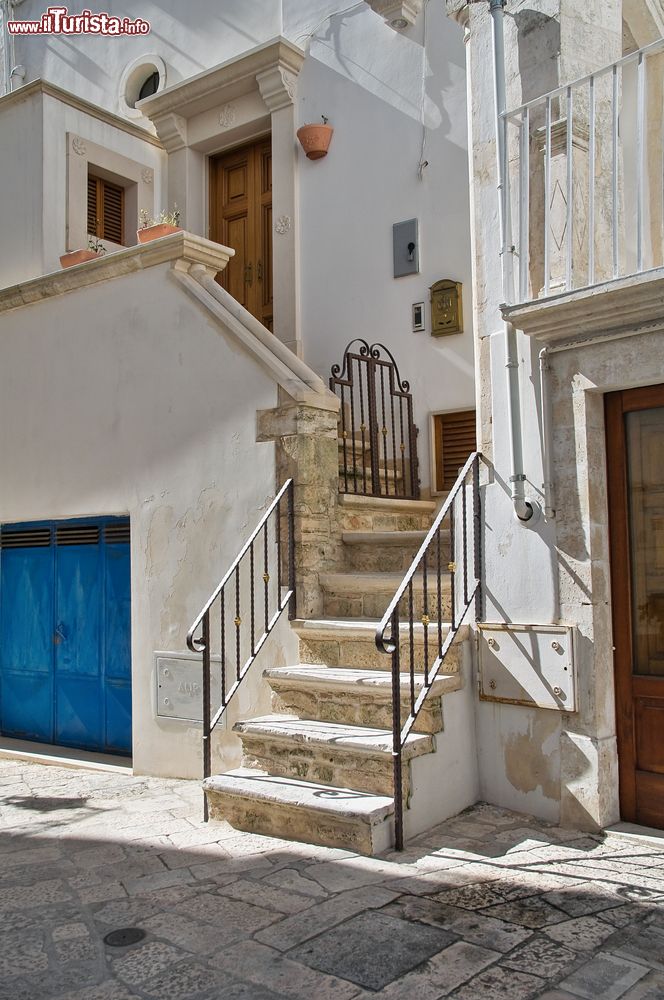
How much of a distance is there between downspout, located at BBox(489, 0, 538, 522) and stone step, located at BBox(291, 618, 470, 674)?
83cm

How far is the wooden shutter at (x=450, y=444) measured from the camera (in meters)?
7.34

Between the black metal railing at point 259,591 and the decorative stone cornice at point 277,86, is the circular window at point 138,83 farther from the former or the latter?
the black metal railing at point 259,591

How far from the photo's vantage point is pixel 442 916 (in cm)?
352

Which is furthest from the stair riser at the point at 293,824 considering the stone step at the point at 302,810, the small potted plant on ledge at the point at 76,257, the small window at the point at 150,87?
the small window at the point at 150,87

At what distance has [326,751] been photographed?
460cm

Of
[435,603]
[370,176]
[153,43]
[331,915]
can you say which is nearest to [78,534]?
[435,603]

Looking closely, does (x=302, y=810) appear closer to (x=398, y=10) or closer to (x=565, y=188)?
(x=565, y=188)

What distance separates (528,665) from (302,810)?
1.36m

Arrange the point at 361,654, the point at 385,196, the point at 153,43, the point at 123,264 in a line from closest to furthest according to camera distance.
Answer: the point at 361,654, the point at 123,264, the point at 385,196, the point at 153,43

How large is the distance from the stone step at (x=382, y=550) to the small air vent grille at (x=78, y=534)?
2253mm

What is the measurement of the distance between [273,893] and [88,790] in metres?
2.56

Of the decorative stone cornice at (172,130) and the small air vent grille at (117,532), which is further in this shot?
the decorative stone cornice at (172,130)

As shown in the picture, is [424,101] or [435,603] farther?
[424,101]

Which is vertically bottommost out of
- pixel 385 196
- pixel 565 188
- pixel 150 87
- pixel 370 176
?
pixel 565 188
